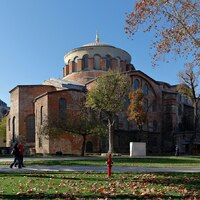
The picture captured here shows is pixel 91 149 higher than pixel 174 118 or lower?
lower

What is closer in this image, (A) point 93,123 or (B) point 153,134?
(A) point 93,123

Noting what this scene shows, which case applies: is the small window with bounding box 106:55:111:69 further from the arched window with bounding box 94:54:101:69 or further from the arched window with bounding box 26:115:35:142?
the arched window with bounding box 26:115:35:142

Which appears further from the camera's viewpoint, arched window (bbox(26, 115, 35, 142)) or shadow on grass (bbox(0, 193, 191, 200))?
arched window (bbox(26, 115, 35, 142))

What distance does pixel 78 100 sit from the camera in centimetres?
4591

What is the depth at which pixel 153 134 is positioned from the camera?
54.2m

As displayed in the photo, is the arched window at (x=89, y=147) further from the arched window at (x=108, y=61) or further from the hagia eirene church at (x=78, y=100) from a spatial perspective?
the arched window at (x=108, y=61)

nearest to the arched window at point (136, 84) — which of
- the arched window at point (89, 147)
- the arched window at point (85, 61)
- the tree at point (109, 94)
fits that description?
the arched window at point (85, 61)

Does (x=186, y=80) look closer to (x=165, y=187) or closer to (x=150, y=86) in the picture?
(x=150, y=86)

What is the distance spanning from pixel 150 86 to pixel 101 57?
9738 mm

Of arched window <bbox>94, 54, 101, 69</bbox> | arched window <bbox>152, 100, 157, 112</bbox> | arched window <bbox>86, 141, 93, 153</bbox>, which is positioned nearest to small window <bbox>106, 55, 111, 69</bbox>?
arched window <bbox>94, 54, 101, 69</bbox>

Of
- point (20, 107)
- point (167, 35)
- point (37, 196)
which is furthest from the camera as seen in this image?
point (20, 107)

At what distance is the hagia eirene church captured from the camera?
4516cm

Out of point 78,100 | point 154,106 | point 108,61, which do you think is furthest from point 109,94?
point 108,61

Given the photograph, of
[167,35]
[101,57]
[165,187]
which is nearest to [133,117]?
[101,57]
